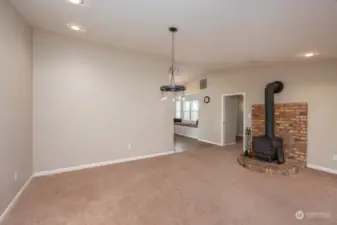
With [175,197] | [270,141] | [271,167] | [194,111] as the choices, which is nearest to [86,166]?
[175,197]

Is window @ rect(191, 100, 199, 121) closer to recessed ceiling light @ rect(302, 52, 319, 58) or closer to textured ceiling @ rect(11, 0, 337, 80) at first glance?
textured ceiling @ rect(11, 0, 337, 80)

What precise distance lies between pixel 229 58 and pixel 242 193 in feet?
10.9

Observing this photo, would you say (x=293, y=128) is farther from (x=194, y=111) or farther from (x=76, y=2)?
(x=76, y=2)

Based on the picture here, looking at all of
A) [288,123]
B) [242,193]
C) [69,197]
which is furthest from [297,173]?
[69,197]

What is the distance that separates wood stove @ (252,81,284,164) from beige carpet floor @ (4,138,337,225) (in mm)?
626

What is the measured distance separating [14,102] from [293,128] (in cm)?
589

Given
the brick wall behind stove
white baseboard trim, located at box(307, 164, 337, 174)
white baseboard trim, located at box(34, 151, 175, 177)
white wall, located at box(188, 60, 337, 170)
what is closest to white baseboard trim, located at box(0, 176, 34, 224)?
white baseboard trim, located at box(34, 151, 175, 177)

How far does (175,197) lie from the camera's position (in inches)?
125

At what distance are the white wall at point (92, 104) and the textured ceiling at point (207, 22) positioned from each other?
0.52 meters

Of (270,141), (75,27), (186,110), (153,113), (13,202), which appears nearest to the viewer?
(13,202)

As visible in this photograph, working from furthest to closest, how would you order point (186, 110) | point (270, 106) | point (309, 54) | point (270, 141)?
point (186, 110) → point (270, 106) → point (270, 141) → point (309, 54)

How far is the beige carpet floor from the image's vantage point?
257 centimetres

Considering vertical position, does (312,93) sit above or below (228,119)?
above

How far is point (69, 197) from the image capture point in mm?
3160
